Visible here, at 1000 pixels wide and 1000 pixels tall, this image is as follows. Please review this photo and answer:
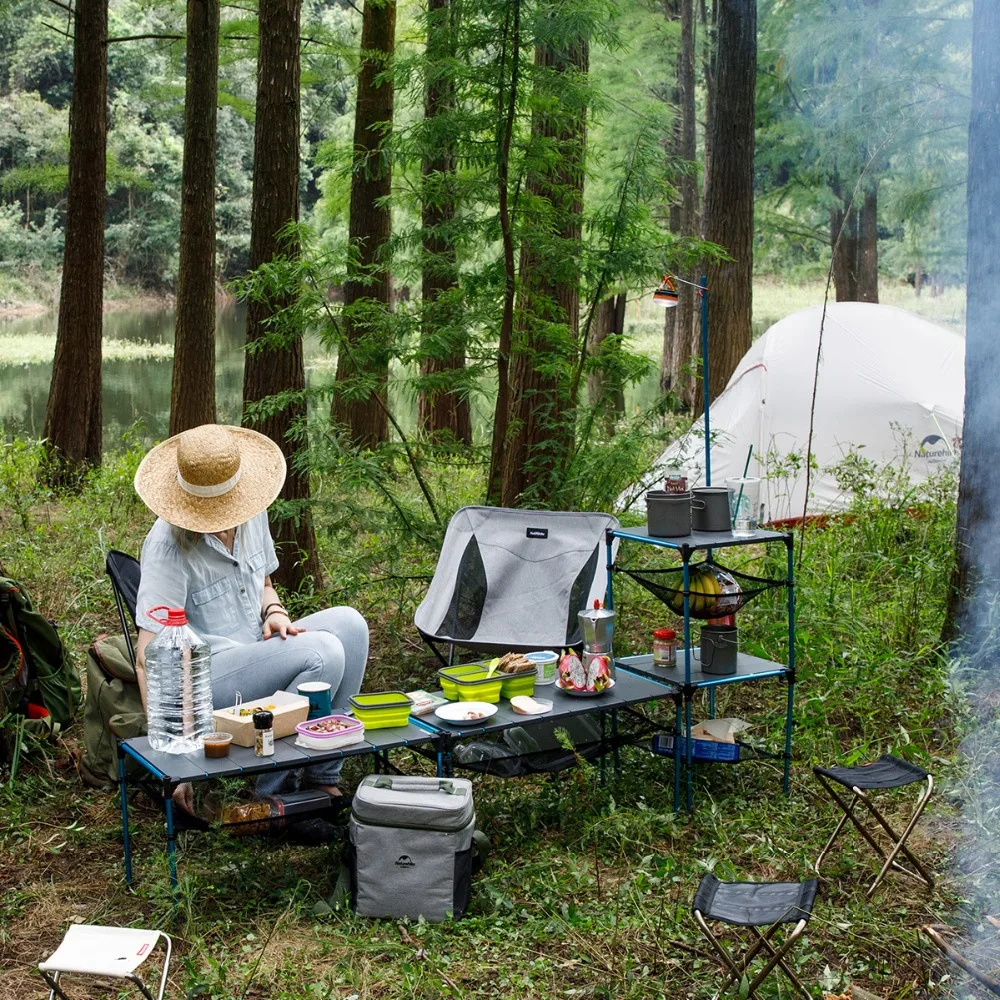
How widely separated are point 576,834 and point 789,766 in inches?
30.5

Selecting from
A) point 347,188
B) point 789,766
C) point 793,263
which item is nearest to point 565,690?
point 789,766

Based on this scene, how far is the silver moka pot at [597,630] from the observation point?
11.8ft

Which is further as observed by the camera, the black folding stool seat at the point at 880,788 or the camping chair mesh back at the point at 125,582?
the camping chair mesh back at the point at 125,582

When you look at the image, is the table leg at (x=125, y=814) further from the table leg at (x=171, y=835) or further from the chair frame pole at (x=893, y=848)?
the chair frame pole at (x=893, y=848)

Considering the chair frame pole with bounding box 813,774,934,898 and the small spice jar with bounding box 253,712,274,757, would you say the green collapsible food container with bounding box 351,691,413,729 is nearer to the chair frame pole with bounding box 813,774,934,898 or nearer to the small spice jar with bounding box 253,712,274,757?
the small spice jar with bounding box 253,712,274,757

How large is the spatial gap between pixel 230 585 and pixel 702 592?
1.42m

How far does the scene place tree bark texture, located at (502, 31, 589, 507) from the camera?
15.0ft

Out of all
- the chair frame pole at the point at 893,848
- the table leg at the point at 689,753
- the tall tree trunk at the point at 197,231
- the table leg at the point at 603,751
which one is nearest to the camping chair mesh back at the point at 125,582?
the table leg at the point at 603,751

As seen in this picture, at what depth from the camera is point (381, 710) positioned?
318cm

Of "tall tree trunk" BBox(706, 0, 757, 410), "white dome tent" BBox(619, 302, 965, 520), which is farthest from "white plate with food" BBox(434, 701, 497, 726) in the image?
"tall tree trunk" BBox(706, 0, 757, 410)

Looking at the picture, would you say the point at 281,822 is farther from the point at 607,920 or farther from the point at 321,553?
the point at 321,553

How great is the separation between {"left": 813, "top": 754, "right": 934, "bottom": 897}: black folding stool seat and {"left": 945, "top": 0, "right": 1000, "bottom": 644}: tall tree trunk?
3.99ft

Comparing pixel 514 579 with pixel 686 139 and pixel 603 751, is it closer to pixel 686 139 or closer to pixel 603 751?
pixel 603 751

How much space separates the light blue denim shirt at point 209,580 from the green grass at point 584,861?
59 cm
